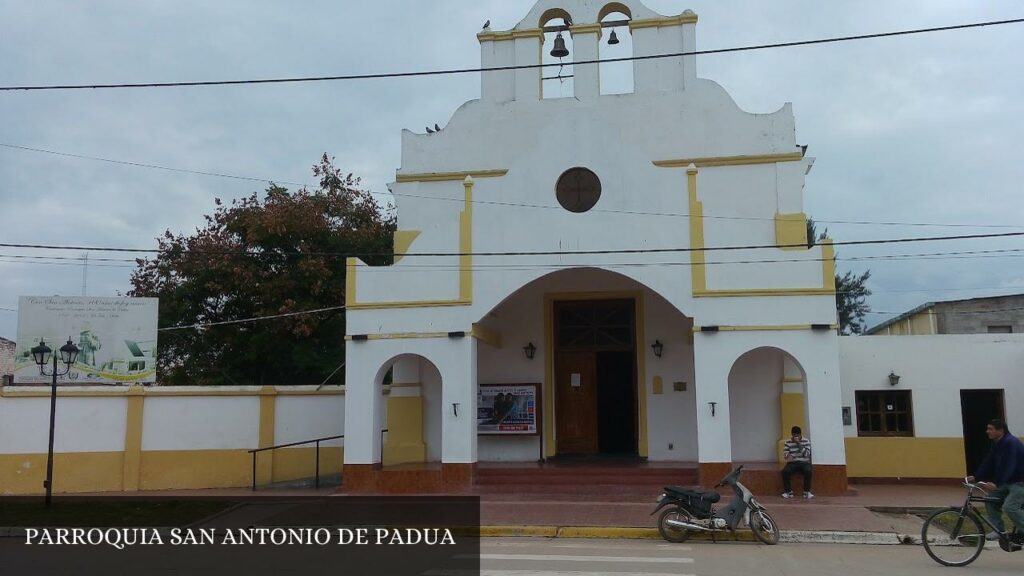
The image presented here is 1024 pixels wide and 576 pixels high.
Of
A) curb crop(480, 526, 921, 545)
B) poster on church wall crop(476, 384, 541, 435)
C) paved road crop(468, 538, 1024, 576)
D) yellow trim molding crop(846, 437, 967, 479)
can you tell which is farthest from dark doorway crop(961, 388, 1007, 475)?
poster on church wall crop(476, 384, 541, 435)

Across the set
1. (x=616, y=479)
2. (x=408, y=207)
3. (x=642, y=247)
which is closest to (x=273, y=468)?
(x=408, y=207)

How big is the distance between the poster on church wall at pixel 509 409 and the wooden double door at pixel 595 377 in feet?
2.31

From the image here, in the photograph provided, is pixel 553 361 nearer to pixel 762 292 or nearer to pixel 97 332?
pixel 762 292

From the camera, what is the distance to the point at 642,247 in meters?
16.0

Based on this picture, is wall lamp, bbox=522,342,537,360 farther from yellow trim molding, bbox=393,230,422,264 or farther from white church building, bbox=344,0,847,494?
yellow trim molding, bbox=393,230,422,264

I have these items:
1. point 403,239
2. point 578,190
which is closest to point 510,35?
Answer: point 578,190

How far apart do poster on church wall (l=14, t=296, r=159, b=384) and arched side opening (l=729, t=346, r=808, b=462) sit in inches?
509

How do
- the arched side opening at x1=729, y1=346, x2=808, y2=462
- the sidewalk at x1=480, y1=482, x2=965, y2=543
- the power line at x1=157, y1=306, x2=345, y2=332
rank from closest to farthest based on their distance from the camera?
the sidewalk at x1=480, y1=482, x2=965, y2=543 → the arched side opening at x1=729, y1=346, x2=808, y2=462 → the power line at x1=157, y1=306, x2=345, y2=332

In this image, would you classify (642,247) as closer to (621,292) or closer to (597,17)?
(621,292)

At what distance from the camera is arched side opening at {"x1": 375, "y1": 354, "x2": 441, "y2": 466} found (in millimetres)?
18438

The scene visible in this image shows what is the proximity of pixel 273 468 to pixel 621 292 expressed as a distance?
849cm

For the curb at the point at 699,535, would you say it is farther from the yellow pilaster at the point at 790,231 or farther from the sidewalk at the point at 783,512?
the yellow pilaster at the point at 790,231

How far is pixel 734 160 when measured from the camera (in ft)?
58.8

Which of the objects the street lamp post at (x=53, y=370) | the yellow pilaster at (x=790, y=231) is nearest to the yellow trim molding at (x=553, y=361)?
the yellow pilaster at (x=790, y=231)
